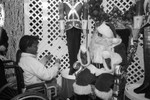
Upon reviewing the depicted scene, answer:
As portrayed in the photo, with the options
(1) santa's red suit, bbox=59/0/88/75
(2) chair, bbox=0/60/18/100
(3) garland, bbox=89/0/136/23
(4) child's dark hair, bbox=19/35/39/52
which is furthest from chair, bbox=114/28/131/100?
(2) chair, bbox=0/60/18/100

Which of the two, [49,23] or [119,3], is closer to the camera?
[119,3]

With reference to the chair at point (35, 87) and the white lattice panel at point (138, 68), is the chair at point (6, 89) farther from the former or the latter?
the white lattice panel at point (138, 68)

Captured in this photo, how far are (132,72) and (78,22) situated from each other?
2.01 meters

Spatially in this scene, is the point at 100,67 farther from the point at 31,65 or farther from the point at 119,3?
the point at 119,3

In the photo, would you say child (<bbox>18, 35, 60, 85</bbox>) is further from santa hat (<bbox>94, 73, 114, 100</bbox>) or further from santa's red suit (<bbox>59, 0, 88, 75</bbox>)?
santa's red suit (<bbox>59, 0, 88, 75</bbox>)

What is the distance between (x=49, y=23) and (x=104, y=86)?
2455mm

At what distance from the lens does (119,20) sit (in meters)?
3.18

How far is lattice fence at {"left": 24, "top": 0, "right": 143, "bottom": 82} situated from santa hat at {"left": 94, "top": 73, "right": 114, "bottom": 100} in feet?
6.35

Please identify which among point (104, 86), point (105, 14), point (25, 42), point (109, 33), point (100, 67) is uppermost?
point (105, 14)

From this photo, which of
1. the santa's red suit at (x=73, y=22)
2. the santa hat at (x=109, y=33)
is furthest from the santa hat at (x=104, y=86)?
the santa's red suit at (x=73, y=22)

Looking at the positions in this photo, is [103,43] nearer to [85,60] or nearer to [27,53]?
[85,60]

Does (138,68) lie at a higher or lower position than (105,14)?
lower

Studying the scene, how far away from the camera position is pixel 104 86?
232 cm

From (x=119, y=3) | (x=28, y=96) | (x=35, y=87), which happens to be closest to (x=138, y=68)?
Answer: (x=119, y=3)
